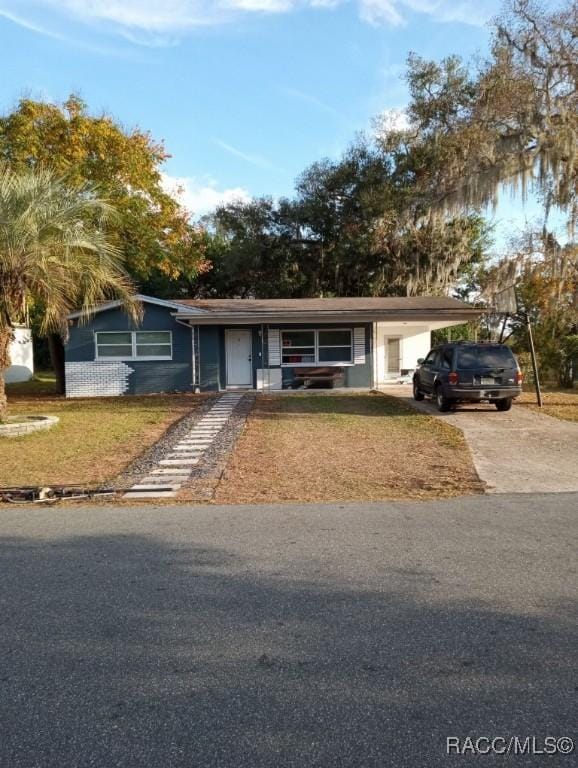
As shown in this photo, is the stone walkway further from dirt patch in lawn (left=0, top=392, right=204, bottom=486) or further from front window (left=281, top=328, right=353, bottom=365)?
front window (left=281, top=328, right=353, bottom=365)

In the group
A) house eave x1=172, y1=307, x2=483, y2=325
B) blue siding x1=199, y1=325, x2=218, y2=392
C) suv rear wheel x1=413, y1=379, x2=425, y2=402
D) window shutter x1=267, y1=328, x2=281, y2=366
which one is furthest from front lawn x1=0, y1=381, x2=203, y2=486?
suv rear wheel x1=413, y1=379, x2=425, y2=402

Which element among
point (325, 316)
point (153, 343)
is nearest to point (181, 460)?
point (325, 316)

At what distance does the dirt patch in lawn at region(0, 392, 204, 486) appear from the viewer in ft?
29.6

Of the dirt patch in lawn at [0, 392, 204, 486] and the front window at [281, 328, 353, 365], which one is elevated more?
the front window at [281, 328, 353, 365]

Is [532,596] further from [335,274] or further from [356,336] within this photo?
[335,274]

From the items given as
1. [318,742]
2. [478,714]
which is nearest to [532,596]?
[478,714]

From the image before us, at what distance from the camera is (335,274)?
109 feet

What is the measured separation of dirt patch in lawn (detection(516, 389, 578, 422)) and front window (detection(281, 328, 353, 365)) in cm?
636

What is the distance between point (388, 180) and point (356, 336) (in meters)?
11.7

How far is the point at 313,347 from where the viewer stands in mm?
22062

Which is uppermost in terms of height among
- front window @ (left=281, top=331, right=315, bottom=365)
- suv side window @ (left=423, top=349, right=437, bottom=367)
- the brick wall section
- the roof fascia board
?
the roof fascia board

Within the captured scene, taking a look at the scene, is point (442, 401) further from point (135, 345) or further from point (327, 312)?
point (135, 345)

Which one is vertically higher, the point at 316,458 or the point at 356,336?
the point at 356,336

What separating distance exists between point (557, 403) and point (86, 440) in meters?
12.6
